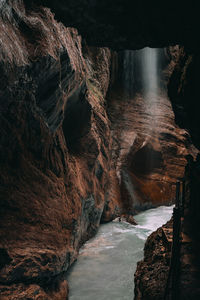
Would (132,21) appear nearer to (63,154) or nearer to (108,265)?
(63,154)

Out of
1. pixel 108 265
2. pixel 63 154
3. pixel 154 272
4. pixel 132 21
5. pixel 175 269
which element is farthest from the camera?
pixel 108 265

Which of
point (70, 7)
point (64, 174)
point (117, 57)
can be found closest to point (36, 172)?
point (64, 174)

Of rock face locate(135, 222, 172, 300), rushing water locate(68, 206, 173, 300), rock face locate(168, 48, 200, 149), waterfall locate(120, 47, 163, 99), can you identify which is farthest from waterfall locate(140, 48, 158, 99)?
rock face locate(135, 222, 172, 300)

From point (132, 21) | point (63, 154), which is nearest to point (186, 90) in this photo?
point (132, 21)

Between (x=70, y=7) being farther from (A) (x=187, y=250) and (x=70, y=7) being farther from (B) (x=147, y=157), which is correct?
(B) (x=147, y=157)

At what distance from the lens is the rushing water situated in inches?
209

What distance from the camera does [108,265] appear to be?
22.1ft

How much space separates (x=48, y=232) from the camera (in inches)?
192

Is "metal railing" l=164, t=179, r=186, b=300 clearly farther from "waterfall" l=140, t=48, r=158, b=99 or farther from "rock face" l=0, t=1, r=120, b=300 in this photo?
"waterfall" l=140, t=48, r=158, b=99

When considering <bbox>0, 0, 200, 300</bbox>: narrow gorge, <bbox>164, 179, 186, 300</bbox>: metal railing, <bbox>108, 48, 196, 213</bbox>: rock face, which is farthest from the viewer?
<bbox>108, 48, 196, 213</bbox>: rock face

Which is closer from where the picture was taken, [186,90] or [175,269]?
[175,269]

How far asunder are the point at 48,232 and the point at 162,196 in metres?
13.4

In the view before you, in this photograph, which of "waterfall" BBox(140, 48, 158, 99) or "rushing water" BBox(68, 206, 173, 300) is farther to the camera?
"waterfall" BBox(140, 48, 158, 99)

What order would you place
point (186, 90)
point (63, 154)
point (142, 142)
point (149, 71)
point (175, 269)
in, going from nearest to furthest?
point (175, 269), point (186, 90), point (63, 154), point (142, 142), point (149, 71)
